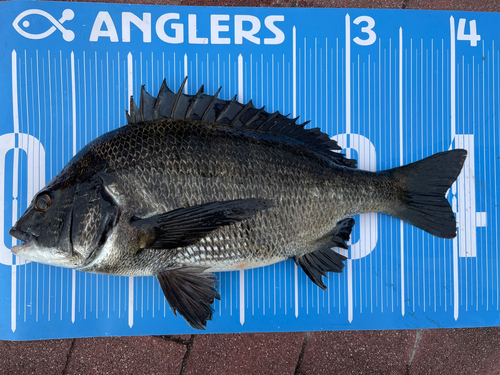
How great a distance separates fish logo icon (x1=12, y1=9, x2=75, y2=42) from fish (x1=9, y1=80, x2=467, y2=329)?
0.92 m

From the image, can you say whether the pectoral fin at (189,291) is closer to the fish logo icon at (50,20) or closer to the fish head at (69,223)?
the fish head at (69,223)

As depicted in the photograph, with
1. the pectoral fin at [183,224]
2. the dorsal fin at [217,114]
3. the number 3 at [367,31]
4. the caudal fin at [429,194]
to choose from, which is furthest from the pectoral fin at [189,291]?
the number 3 at [367,31]

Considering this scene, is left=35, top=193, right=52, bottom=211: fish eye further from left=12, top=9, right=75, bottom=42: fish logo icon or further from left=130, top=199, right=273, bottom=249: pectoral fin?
left=12, top=9, right=75, bottom=42: fish logo icon

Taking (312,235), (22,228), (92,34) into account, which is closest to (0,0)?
(92,34)

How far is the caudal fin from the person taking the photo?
2004 millimetres

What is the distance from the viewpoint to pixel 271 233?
183cm

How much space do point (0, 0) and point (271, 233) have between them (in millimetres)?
2553

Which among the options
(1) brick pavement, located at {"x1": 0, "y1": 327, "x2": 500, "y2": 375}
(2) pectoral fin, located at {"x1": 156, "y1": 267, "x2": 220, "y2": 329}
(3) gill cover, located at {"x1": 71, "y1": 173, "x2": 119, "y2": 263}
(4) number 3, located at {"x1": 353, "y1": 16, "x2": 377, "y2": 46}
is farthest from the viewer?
(4) number 3, located at {"x1": 353, "y1": 16, "x2": 377, "y2": 46}

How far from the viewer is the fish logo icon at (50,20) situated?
7.19 feet

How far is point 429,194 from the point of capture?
2.02 meters

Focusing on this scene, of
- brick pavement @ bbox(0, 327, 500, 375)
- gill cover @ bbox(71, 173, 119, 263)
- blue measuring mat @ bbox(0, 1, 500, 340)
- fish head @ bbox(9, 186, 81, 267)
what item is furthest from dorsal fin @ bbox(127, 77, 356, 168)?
brick pavement @ bbox(0, 327, 500, 375)

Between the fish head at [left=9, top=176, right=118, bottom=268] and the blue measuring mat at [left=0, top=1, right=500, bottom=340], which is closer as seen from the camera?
the fish head at [left=9, top=176, right=118, bottom=268]

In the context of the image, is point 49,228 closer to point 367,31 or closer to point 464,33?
point 367,31

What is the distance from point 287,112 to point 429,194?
3.65ft
